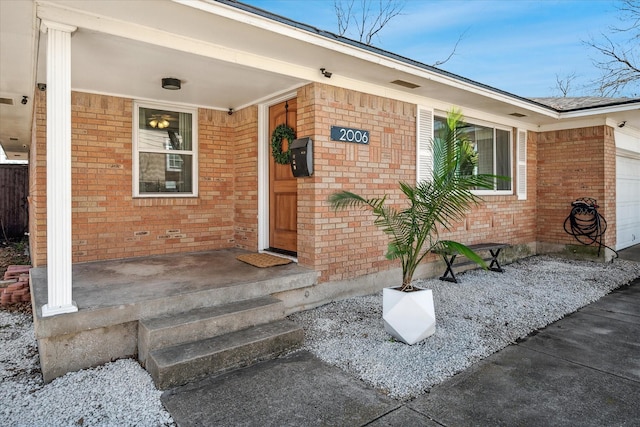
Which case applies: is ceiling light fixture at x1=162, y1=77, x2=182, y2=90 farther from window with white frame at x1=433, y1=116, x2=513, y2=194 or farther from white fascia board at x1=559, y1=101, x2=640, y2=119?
white fascia board at x1=559, y1=101, x2=640, y2=119

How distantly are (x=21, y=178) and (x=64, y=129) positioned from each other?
35.8 ft

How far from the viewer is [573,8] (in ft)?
48.8

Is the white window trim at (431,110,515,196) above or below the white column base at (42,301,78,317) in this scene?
above

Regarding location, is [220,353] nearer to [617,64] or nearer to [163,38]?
[163,38]

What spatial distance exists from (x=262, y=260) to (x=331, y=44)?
105 inches

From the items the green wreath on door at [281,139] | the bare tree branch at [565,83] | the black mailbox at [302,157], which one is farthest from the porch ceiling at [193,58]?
the bare tree branch at [565,83]

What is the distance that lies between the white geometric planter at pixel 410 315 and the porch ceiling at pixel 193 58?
2.49 m

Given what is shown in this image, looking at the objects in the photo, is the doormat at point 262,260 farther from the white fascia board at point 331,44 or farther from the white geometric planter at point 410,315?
the white fascia board at point 331,44

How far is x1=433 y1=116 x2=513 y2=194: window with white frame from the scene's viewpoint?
6969 millimetres

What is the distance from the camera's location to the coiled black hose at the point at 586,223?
23.7ft

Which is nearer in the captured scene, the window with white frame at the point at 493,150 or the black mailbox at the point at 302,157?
the black mailbox at the point at 302,157

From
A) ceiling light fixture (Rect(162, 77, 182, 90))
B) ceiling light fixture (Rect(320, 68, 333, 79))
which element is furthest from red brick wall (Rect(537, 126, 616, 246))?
ceiling light fixture (Rect(162, 77, 182, 90))

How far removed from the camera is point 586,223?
742 cm

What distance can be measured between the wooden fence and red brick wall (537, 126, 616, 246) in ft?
43.9
